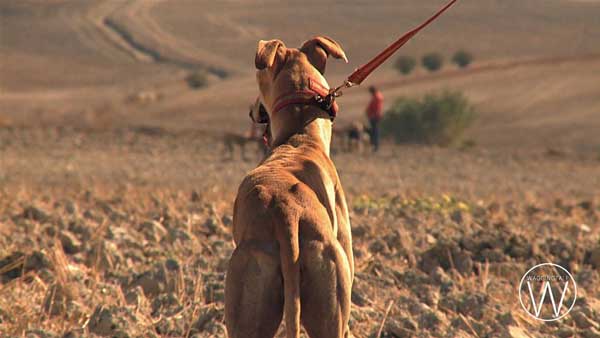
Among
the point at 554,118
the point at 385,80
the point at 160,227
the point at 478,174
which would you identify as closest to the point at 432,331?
the point at 160,227

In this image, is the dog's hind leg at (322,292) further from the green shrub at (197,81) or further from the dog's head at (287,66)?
the green shrub at (197,81)

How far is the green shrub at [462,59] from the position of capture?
77500mm

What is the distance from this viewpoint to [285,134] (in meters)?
5.67

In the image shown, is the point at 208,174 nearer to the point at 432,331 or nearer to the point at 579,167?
the point at 579,167

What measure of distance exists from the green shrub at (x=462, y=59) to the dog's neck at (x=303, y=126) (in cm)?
7220

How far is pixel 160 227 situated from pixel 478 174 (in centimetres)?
1355

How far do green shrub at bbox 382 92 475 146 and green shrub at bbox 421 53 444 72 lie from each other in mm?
39464

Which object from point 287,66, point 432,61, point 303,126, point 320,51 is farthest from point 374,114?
point 432,61

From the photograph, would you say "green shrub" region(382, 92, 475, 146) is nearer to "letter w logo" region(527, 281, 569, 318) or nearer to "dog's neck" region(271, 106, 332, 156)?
"letter w logo" region(527, 281, 569, 318)

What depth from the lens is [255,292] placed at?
4.61 meters

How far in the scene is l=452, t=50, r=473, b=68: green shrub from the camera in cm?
7750

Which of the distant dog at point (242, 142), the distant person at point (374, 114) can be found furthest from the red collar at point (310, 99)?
the distant person at point (374, 114)

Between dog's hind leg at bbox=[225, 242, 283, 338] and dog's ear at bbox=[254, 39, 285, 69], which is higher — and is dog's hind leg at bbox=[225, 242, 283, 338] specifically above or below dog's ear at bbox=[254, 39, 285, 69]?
below

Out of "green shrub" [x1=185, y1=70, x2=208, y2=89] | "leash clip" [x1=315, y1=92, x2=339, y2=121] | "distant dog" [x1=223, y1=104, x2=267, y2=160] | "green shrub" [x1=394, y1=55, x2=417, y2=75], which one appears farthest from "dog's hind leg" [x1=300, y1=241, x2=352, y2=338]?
"green shrub" [x1=394, y1=55, x2=417, y2=75]
